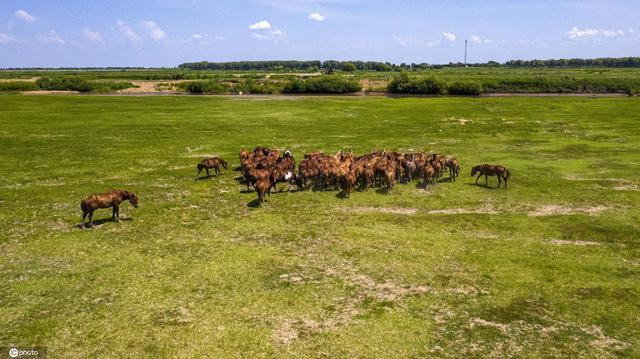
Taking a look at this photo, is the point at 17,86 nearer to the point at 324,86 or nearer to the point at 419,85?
the point at 324,86

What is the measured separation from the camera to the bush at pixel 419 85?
9631cm

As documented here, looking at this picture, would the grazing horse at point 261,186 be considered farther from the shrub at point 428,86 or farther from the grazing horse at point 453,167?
the shrub at point 428,86

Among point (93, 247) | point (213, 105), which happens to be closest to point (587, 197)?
point (93, 247)

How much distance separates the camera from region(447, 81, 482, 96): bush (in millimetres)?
93375

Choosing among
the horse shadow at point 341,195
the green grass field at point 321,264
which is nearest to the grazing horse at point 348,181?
the horse shadow at point 341,195

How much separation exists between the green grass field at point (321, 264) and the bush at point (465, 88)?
63.1 m

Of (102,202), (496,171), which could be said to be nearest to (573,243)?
(496,171)

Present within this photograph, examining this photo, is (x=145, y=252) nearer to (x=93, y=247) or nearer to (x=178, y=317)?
(x=93, y=247)

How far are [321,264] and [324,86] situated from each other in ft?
287

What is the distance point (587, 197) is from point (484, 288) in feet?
39.0

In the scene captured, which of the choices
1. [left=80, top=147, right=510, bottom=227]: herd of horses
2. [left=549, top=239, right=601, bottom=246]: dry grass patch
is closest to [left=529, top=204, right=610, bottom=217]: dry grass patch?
[left=549, top=239, right=601, bottom=246]: dry grass patch

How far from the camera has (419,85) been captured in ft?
318

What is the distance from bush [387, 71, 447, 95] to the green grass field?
65518 millimetres

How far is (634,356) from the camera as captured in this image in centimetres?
1068
